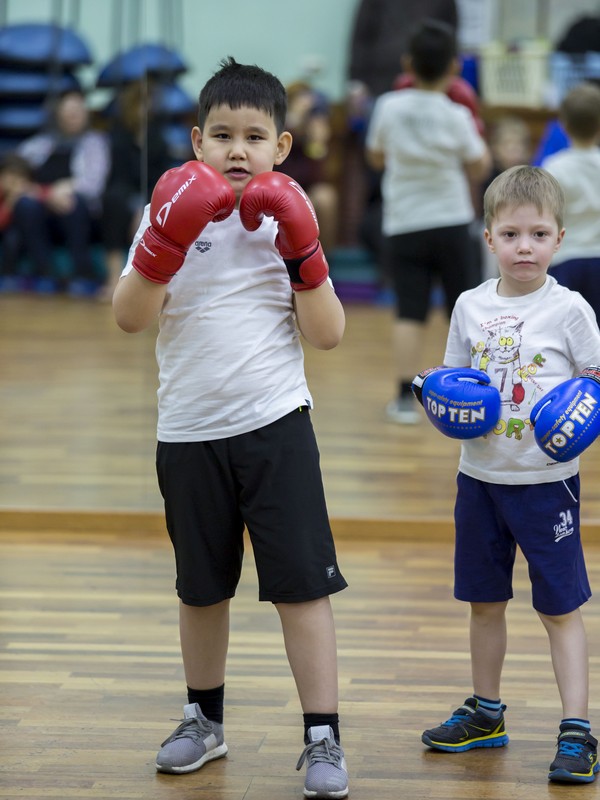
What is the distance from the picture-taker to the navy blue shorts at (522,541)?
7.06 feet

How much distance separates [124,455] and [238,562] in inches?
80.8

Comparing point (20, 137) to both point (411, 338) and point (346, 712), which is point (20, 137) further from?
point (346, 712)

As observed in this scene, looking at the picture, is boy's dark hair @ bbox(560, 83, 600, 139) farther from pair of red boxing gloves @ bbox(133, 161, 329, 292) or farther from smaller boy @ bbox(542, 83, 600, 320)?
pair of red boxing gloves @ bbox(133, 161, 329, 292)

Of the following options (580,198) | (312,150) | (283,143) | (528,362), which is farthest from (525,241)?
(312,150)

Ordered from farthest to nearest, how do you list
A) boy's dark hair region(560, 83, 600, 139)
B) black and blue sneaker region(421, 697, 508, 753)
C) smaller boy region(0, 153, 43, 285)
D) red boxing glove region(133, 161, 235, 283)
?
smaller boy region(0, 153, 43, 285) → boy's dark hair region(560, 83, 600, 139) → black and blue sneaker region(421, 697, 508, 753) → red boxing glove region(133, 161, 235, 283)

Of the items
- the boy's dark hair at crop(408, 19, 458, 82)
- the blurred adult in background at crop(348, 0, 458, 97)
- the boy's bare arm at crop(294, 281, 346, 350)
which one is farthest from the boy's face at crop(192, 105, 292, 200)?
the blurred adult in background at crop(348, 0, 458, 97)

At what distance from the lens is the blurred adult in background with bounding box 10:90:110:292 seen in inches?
294

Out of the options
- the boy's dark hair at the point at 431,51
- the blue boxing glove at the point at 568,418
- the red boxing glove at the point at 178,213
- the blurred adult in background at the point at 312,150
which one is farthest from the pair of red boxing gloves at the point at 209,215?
the blurred adult in background at the point at 312,150

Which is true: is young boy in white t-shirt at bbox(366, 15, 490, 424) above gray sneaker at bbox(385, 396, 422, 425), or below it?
above

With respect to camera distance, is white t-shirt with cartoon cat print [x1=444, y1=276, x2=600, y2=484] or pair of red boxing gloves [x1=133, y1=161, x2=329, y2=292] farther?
white t-shirt with cartoon cat print [x1=444, y1=276, x2=600, y2=484]

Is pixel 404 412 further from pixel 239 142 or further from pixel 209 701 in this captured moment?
pixel 239 142

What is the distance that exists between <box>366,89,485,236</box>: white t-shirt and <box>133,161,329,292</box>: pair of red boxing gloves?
2.64 m

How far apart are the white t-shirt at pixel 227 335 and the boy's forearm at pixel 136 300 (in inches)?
1.7

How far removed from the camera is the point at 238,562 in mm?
2178
